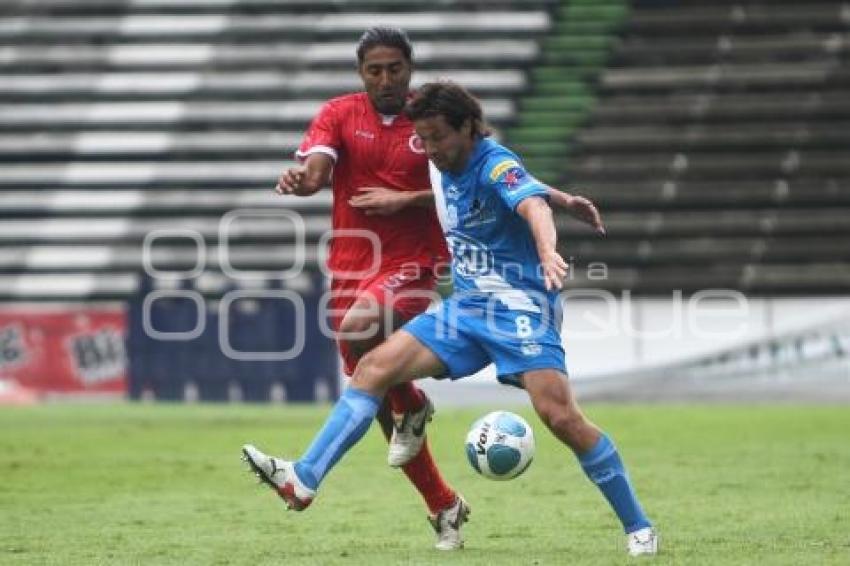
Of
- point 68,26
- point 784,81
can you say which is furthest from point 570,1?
point 68,26

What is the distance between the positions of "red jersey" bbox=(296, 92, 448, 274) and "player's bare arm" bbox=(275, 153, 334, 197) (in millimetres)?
69

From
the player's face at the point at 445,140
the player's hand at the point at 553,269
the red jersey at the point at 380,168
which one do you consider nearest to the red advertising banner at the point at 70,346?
the red jersey at the point at 380,168

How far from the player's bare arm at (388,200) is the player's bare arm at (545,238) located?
3.59 feet

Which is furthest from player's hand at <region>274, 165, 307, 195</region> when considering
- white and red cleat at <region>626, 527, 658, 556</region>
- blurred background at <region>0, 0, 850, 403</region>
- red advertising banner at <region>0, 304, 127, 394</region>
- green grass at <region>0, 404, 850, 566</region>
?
red advertising banner at <region>0, 304, 127, 394</region>

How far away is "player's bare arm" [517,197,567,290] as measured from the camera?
734cm

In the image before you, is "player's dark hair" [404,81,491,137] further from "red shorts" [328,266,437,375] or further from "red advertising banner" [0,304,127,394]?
"red advertising banner" [0,304,127,394]

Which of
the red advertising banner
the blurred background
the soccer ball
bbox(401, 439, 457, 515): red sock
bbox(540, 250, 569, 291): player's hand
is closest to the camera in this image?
bbox(540, 250, 569, 291): player's hand

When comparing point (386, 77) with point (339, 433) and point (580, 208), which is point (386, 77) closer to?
point (580, 208)

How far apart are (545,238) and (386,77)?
1.60m

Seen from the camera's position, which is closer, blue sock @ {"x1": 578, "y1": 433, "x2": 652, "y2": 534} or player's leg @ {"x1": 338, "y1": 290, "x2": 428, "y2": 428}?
blue sock @ {"x1": 578, "y1": 433, "x2": 652, "y2": 534}

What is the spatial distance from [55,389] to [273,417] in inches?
199

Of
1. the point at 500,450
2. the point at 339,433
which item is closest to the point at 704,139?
the point at 500,450

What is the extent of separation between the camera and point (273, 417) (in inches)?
829

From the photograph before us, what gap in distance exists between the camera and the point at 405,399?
877cm
